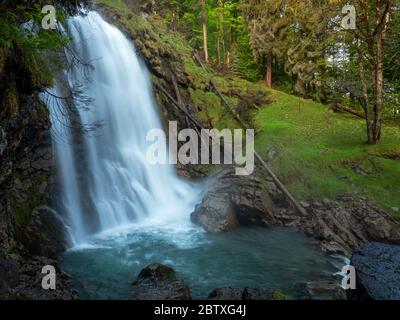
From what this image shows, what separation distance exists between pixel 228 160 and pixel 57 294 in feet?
38.8

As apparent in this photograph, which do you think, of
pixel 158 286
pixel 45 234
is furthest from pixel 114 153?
pixel 158 286

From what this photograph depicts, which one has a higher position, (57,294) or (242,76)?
(242,76)

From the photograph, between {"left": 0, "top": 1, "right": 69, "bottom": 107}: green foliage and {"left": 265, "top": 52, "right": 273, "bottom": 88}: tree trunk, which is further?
{"left": 265, "top": 52, "right": 273, "bottom": 88}: tree trunk

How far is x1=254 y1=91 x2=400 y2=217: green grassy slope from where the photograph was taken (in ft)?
45.5

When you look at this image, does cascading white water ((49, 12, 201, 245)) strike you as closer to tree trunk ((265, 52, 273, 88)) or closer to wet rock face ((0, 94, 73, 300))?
wet rock face ((0, 94, 73, 300))

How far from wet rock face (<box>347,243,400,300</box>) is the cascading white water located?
292 inches

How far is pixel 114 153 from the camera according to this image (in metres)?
15.1

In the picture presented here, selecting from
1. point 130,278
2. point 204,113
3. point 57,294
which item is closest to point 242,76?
point 204,113

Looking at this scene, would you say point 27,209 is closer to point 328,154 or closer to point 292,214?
point 292,214

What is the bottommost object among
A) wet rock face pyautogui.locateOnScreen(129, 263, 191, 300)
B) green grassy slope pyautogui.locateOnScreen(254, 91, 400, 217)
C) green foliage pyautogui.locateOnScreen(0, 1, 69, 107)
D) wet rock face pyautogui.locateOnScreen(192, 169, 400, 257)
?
wet rock face pyautogui.locateOnScreen(129, 263, 191, 300)

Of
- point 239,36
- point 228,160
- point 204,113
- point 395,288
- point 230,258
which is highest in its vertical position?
point 239,36

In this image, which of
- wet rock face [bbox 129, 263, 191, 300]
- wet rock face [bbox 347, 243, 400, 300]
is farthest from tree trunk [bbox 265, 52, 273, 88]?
wet rock face [bbox 129, 263, 191, 300]
